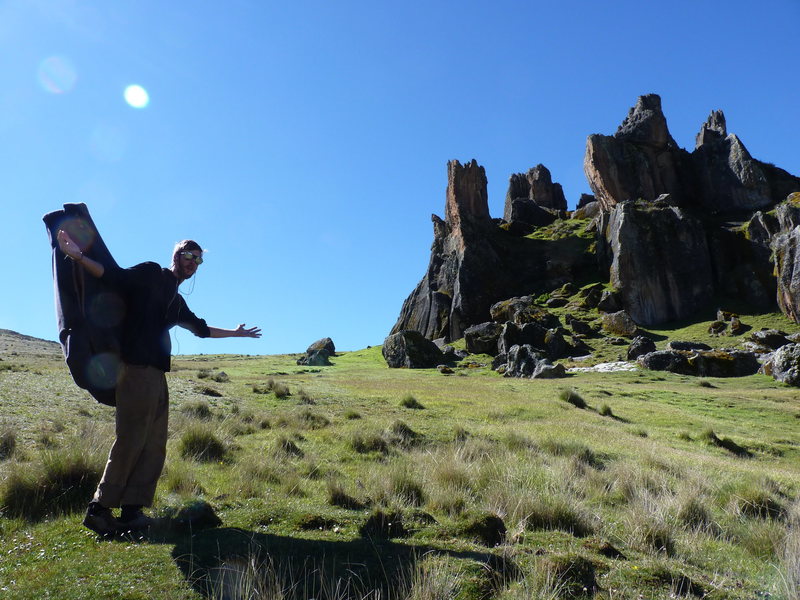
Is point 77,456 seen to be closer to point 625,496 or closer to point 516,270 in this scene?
point 625,496

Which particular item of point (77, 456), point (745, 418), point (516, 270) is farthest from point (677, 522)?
point (516, 270)

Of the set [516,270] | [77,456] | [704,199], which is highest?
[704,199]

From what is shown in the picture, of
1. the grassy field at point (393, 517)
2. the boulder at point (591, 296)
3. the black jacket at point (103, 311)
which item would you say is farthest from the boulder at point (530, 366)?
the black jacket at point (103, 311)

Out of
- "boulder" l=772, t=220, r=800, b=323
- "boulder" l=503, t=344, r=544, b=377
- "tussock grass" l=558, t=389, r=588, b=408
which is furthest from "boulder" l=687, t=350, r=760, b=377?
"tussock grass" l=558, t=389, r=588, b=408

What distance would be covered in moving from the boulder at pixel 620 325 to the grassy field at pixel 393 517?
159 feet

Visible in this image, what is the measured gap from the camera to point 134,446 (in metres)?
4.74

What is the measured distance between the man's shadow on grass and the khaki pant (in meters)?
0.42

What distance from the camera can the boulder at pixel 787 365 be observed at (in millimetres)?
31752

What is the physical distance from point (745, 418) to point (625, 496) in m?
18.1

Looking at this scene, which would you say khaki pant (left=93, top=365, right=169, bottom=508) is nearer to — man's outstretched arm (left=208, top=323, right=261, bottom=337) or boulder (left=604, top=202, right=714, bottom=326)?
man's outstretched arm (left=208, top=323, right=261, bottom=337)

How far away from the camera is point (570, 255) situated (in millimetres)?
89062

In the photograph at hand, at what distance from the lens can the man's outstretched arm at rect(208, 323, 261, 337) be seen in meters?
6.12

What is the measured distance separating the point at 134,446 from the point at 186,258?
6.21 feet

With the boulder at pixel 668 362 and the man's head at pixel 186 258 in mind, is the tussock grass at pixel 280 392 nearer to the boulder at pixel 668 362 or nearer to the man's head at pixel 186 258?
the man's head at pixel 186 258
